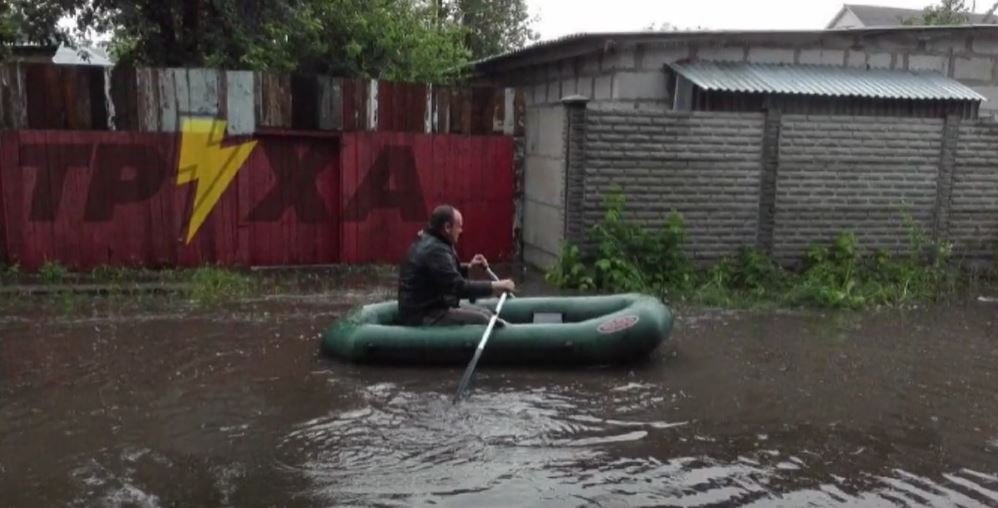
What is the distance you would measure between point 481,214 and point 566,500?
7.32 m

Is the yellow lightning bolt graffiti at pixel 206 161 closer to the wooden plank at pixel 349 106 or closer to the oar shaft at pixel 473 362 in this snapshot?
the wooden plank at pixel 349 106

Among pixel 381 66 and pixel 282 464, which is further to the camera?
pixel 381 66

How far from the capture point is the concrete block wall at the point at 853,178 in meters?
11.3

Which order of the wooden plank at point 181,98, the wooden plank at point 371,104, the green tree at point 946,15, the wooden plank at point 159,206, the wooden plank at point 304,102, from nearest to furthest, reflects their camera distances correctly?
1. the wooden plank at point 181,98
2. the wooden plank at point 159,206
3. the wooden plank at point 304,102
4. the wooden plank at point 371,104
5. the green tree at point 946,15

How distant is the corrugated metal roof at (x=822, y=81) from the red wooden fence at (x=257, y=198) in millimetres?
2722

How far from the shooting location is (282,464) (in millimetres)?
5629

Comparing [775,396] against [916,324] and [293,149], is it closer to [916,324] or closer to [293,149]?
[916,324]

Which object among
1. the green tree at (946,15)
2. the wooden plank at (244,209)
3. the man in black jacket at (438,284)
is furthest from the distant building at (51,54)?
the green tree at (946,15)

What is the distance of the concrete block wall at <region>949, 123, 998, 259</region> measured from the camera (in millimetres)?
11820

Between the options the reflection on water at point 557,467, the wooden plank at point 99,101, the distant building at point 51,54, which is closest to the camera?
the reflection on water at point 557,467

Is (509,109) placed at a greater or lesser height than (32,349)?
greater

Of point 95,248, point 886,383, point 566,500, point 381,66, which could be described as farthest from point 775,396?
point 381,66

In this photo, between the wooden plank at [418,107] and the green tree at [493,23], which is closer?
the wooden plank at [418,107]

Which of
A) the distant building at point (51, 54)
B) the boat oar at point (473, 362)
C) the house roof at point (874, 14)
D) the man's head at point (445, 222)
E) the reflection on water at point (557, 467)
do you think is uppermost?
the house roof at point (874, 14)
